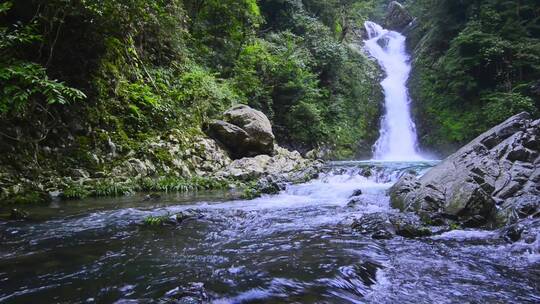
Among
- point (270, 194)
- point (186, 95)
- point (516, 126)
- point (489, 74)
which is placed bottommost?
point (270, 194)

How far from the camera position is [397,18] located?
1394 inches

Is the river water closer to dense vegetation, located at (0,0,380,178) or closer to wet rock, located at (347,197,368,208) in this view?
wet rock, located at (347,197,368,208)

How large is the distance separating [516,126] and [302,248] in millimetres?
6516

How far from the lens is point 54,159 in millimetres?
8109

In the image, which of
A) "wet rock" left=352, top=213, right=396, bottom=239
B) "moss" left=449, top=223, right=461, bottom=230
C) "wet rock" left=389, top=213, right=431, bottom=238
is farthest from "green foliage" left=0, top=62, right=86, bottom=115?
"moss" left=449, top=223, right=461, bottom=230

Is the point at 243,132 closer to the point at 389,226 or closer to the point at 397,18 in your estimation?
the point at 389,226

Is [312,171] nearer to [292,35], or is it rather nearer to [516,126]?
[516,126]

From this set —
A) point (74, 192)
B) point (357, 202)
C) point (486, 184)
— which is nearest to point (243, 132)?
point (357, 202)

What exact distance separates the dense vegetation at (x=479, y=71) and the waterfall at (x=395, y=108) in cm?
84

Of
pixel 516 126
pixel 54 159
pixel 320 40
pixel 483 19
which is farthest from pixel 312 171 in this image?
pixel 483 19

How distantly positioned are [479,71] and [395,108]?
5213 millimetres

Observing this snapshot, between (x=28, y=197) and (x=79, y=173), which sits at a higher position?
(x=79, y=173)

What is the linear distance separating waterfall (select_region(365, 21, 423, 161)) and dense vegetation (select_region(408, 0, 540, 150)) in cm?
84

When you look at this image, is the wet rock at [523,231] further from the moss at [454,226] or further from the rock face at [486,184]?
the moss at [454,226]
